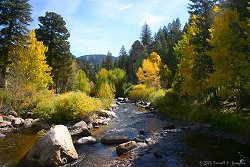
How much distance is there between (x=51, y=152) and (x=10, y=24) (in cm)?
2879

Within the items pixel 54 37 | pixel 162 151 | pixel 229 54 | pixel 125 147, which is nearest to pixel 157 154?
pixel 162 151

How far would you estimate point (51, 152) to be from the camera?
14.4 meters

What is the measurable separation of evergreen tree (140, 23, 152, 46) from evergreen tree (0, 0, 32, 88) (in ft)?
273

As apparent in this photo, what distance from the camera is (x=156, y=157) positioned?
1612cm

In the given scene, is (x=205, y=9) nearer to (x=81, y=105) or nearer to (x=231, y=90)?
(x=231, y=90)

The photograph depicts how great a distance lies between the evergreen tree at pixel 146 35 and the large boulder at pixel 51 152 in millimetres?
105023

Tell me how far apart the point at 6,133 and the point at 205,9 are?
2495 cm

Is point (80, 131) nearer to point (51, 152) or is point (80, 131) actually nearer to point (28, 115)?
point (51, 152)

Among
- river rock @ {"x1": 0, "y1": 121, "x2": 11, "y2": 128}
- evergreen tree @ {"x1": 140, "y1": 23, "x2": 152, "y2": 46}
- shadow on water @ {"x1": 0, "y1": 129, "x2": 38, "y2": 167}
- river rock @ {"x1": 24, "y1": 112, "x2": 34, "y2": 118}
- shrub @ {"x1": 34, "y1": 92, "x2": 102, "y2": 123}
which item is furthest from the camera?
evergreen tree @ {"x1": 140, "y1": 23, "x2": 152, "y2": 46}

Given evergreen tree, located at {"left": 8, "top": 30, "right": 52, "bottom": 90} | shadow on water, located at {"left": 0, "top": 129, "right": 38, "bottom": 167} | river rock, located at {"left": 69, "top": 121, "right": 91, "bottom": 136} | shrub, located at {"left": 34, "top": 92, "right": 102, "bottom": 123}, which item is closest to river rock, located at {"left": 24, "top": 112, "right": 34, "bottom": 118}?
shrub, located at {"left": 34, "top": 92, "right": 102, "bottom": 123}

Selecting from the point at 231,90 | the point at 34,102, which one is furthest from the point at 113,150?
the point at 34,102

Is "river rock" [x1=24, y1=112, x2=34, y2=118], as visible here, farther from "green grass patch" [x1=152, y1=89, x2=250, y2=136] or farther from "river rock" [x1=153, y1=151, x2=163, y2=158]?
"river rock" [x1=153, y1=151, x2=163, y2=158]

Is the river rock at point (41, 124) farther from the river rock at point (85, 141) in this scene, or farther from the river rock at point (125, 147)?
the river rock at point (125, 147)

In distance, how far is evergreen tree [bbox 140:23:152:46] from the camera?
387 ft
